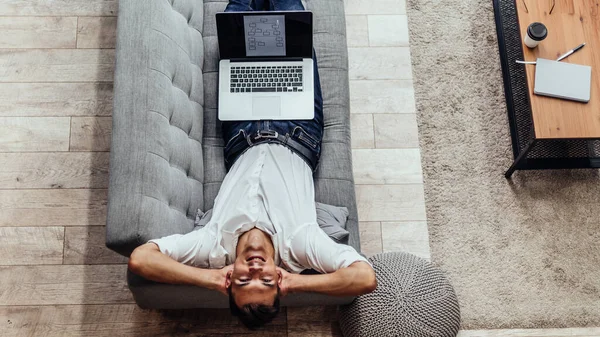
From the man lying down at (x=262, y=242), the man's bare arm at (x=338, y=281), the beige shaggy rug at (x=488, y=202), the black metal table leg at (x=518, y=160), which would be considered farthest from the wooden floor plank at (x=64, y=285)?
A: the black metal table leg at (x=518, y=160)

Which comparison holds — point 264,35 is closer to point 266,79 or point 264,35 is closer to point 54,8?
point 266,79

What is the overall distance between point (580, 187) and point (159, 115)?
75.4 inches

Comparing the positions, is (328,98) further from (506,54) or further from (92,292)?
(92,292)

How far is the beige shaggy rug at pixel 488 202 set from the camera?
2.56 m

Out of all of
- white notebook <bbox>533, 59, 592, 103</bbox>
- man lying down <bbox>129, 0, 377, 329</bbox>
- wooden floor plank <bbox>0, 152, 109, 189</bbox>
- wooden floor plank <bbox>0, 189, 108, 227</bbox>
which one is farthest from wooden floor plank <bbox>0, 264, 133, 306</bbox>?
white notebook <bbox>533, 59, 592, 103</bbox>

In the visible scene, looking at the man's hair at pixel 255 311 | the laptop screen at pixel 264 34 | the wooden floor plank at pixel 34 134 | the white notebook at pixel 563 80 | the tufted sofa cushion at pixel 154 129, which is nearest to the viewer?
the man's hair at pixel 255 311

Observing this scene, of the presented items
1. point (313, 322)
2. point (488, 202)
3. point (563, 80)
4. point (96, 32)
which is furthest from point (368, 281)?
point (96, 32)

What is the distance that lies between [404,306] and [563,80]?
3.78 feet

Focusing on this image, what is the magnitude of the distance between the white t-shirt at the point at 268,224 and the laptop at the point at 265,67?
0.70ft

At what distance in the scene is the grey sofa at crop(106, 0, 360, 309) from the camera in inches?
77.7

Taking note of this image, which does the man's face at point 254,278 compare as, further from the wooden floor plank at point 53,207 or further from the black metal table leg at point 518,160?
the black metal table leg at point 518,160

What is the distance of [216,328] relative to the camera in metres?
2.46

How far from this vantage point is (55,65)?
282 centimetres

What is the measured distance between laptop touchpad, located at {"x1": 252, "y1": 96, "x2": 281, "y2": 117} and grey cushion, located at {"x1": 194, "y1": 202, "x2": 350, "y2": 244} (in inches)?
15.4
